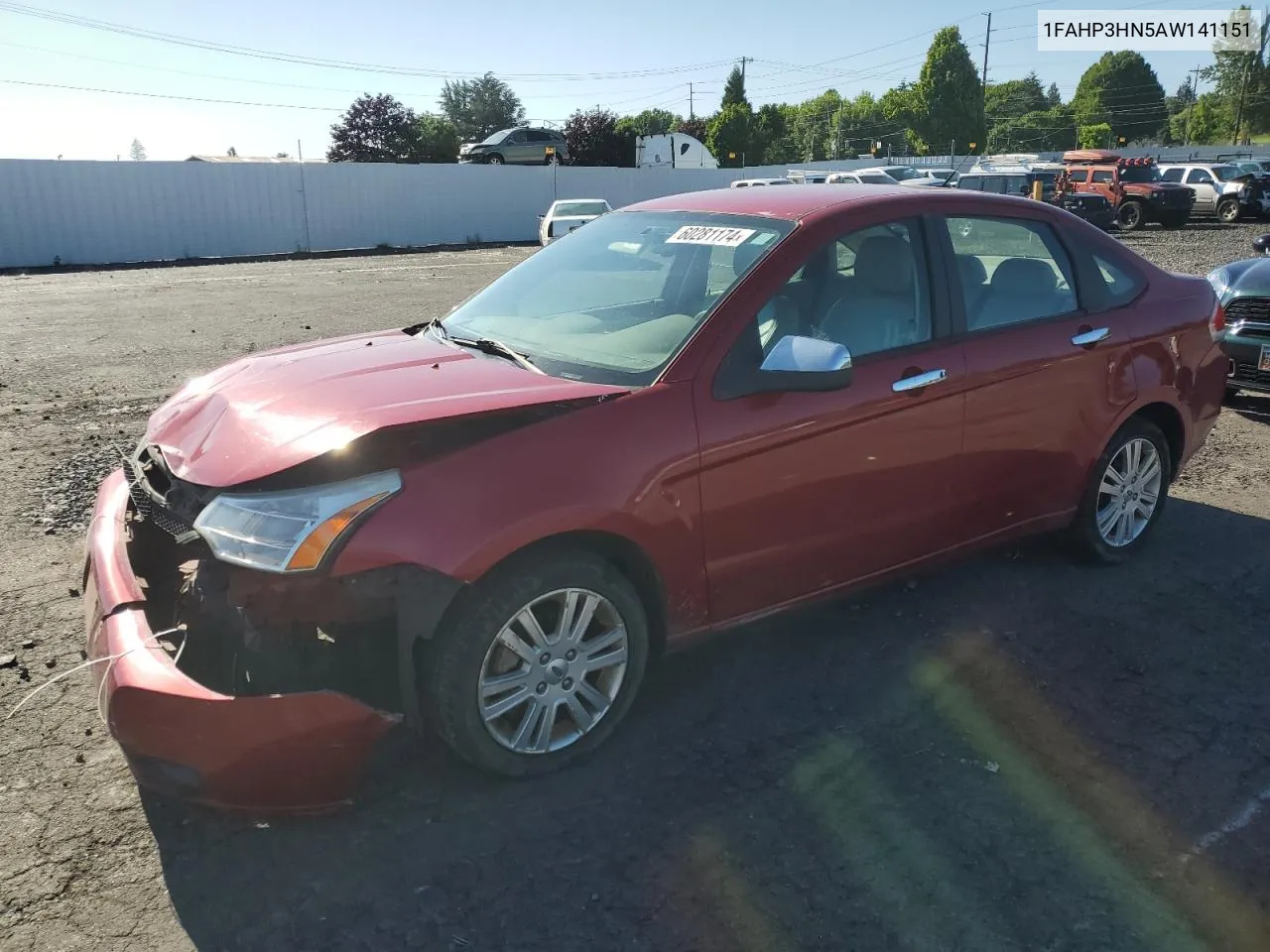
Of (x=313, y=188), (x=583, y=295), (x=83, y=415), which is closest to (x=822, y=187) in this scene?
(x=583, y=295)

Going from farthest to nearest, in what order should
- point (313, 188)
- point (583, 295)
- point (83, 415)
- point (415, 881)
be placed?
point (313, 188)
point (83, 415)
point (583, 295)
point (415, 881)

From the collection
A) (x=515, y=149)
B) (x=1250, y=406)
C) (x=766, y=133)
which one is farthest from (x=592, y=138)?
(x=1250, y=406)

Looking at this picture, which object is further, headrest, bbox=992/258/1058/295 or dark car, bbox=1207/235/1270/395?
dark car, bbox=1207/235/1270/395

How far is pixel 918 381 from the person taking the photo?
3.72 m

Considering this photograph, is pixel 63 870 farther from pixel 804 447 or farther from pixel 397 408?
pixel 804 447

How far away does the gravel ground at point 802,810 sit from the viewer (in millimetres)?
2484

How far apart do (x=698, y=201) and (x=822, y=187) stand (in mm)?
542

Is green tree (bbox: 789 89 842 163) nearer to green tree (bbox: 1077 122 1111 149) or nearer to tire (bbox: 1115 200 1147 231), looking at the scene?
green tree (bbox: 1077 122 1111 149)

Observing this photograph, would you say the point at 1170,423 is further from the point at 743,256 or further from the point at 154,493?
the point at 154,493

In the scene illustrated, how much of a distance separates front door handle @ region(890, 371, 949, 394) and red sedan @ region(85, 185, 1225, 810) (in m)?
0.01

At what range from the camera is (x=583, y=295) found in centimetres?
394

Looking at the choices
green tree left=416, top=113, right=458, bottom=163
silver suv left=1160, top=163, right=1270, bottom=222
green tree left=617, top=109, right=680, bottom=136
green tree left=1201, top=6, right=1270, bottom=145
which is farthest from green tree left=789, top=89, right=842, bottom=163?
silver suv left=1160, top=163, right=1270, bottom=222

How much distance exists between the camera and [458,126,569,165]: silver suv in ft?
139

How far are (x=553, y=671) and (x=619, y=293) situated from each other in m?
1.62
